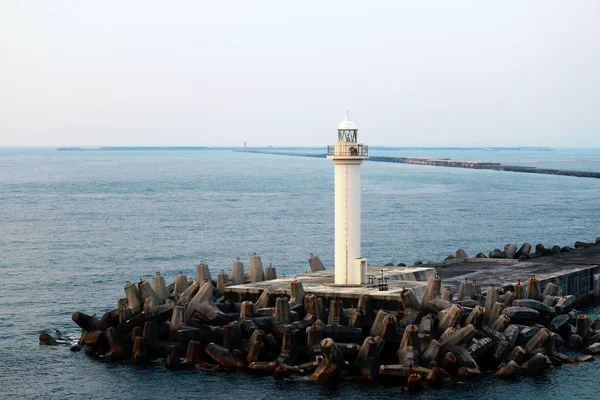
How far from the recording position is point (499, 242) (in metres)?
61.0

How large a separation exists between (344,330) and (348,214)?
Result: 16.3 ft

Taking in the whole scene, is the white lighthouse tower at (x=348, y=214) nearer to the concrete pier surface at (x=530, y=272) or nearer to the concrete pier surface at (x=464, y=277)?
the concrete pier surface at (x=464, y=277)

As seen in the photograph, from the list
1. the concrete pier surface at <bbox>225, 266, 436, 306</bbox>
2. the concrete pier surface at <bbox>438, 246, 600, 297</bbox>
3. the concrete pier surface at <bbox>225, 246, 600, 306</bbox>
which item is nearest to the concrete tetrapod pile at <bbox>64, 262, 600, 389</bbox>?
the concrete pier surface at <bbox>225, 266, 436, 306</bbox>

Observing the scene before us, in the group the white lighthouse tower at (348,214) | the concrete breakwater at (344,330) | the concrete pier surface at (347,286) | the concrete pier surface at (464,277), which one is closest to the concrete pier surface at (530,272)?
the concrete pier surface at (464,277)

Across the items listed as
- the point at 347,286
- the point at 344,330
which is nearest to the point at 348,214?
the point at 347,286

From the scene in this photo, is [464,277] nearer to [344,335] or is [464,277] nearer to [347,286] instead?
[347,286]

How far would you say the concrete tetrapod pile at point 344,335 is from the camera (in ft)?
81.3

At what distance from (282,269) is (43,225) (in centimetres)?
2994

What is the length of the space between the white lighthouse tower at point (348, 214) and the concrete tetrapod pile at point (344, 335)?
83.9 inches

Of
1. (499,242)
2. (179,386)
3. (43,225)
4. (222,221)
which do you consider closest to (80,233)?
(43,225)

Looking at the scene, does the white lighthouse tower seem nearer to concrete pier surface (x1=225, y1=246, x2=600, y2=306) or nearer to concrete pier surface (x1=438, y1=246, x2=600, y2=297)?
concrete pier surface (x1=225, y1=246, x2=600, y2=306)

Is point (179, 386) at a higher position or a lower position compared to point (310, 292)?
lower

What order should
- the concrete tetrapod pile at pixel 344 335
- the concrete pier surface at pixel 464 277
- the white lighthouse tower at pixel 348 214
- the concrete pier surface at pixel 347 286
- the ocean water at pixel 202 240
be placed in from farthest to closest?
the white lighthouse tower at pixel 348 214 → the concrete pier surface at pixel 464 277 → the concrete pier surface at pixel 347 286 → the ocean water at pixel 202 240 → the concrete tetrapod pile at pixel 344 335

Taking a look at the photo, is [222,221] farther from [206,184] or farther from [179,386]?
[206,184]
